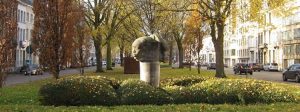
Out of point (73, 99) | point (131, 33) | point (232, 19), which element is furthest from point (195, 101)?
point (131, 33)

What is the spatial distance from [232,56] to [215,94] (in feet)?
387

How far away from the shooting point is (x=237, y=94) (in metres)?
14.8

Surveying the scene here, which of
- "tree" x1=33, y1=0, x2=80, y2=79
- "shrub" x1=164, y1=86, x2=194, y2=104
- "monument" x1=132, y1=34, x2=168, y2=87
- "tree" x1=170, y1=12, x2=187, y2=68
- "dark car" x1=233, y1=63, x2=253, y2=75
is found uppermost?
"tree" x1=170, y1=12, x2=187, y2=68

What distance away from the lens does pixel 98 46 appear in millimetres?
52062

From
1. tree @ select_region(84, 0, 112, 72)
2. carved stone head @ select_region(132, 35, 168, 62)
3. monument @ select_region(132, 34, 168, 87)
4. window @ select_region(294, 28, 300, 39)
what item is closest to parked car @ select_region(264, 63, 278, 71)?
window @ select_region(294, 28, 300, 39)

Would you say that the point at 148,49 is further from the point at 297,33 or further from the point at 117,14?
the point at 297,33

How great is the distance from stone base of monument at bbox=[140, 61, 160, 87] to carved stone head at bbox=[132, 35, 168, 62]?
18cm

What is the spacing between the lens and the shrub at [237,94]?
14758 mm

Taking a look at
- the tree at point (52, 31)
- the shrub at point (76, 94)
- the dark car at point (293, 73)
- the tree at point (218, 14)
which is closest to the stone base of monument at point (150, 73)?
the shrub at point (76, 94)

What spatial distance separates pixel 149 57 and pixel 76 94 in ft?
14.1

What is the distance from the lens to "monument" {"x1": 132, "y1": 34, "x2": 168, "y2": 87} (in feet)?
59.0

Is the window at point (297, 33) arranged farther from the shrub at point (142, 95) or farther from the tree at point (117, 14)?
the shrub at point (142, 95)

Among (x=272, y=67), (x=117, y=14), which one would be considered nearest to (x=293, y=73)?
(x=117, y=14)

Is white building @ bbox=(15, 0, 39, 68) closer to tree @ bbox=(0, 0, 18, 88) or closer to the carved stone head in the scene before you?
tree @ bbox=(0, 0, 18, 88)
